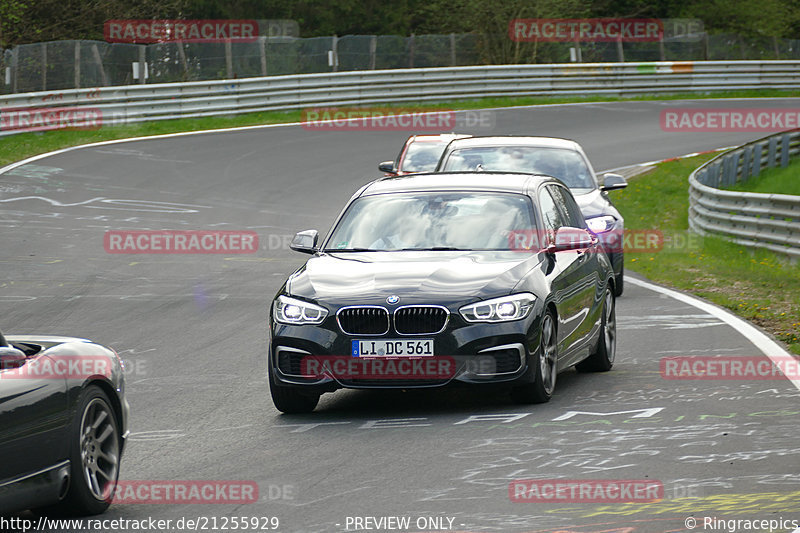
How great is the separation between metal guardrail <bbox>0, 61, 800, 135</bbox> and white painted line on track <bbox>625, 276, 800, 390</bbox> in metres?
19.2

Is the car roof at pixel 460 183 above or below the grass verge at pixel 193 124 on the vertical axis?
above

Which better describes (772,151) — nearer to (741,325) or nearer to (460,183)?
(741,325)

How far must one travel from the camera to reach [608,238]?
15758 mm

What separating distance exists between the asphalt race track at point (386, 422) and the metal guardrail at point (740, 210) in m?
3.54

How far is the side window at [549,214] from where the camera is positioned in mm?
10375

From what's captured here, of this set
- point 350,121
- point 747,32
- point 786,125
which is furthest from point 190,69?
point 747,32

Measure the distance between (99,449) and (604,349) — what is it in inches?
208

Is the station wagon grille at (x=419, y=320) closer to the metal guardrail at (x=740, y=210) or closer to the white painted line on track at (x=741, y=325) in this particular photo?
the white painted line on track at (x=741, y=325)

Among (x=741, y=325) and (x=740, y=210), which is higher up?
(x=741, y=325)

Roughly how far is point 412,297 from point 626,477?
2.32 m

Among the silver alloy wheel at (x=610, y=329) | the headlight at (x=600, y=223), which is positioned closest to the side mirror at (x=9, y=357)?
the silver alloy wheel at (x=610, y=329)

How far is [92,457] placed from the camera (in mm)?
6617

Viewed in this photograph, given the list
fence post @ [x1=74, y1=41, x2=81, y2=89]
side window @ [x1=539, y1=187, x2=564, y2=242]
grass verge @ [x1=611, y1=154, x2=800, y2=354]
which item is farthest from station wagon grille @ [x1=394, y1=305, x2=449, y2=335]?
fence post @ [x1=74, y1=41, x2=81, y2=89]

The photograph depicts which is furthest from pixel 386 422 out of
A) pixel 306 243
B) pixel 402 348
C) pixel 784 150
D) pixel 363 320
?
pixel 784 150
